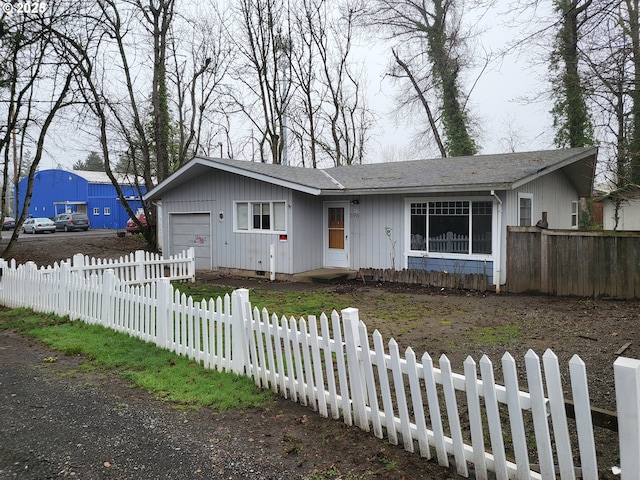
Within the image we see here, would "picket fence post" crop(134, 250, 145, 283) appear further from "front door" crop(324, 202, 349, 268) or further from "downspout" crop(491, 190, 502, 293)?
"downspout" crop(491, 190, 502, 293)

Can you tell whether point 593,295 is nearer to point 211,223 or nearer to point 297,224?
point 297,224

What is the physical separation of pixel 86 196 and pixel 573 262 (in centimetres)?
4262

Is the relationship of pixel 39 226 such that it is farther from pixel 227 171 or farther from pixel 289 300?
pixel 289 300

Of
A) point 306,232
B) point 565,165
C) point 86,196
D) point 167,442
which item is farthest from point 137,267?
point 86,196

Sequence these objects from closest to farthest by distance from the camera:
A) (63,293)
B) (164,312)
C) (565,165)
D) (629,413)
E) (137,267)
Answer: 1. (629,413)
2. (164,312)
3. (63,293)
4. (137,267)
5. (565,165)

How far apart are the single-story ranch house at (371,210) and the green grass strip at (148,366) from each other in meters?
6.99

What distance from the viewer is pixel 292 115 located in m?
29.1

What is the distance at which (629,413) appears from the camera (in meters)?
2.28

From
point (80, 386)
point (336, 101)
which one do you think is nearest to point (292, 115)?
point (336, 101)

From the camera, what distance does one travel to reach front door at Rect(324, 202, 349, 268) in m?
13.8

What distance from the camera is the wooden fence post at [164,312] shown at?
A: 5.76 meters

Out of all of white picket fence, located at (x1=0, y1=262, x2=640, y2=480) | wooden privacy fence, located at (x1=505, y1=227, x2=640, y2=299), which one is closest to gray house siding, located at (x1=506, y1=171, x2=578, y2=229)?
wooden privacy fence, located at (x1=505, y1=227, x2=640, y2=299)

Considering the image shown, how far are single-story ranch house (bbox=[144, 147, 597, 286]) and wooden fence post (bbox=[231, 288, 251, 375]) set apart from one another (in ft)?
25.2

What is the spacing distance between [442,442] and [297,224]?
412 inches
